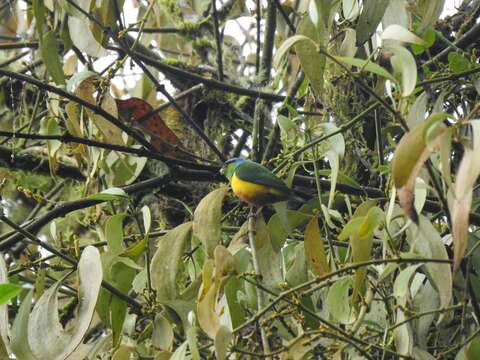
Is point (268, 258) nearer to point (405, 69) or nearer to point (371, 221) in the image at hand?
point (371, 221)

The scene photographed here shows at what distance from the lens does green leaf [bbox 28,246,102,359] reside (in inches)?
60.0

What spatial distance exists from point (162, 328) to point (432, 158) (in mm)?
629

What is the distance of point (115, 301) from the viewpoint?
173 cm

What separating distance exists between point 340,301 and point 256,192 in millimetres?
476

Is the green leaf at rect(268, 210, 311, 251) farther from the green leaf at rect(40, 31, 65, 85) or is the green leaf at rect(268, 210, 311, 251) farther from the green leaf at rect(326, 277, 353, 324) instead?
the green leaf at rect(40, 31, 65, 85)

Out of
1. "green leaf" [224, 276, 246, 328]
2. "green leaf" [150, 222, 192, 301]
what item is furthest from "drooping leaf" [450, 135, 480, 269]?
"green leaf" [150, 222, 192, 301]

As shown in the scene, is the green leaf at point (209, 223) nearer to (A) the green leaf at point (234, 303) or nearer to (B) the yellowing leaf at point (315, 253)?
(A) the green leaf at point (234, 303)

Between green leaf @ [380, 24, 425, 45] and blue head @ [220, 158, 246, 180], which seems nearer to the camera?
green leaf @ [380, 24, 425, 45]

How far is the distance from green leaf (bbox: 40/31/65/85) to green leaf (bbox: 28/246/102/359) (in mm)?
682

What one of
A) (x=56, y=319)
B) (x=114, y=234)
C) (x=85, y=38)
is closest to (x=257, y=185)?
(x=114, y=234)

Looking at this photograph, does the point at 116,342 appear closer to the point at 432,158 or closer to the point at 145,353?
the point at 145,353

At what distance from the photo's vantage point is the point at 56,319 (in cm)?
165

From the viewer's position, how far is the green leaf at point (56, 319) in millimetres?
1524

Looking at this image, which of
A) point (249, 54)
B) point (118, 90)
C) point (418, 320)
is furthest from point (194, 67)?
point (418, 320)
